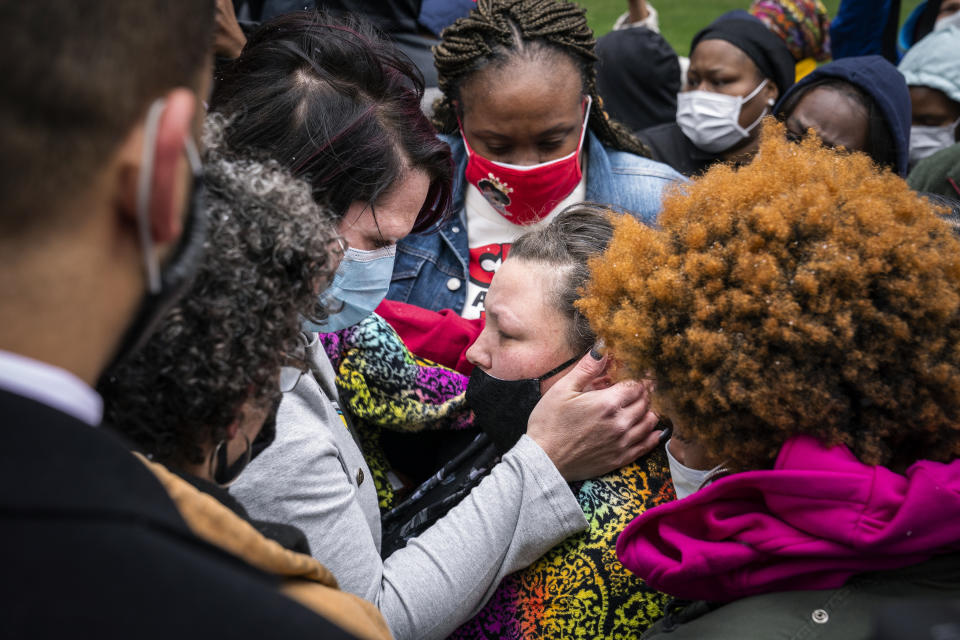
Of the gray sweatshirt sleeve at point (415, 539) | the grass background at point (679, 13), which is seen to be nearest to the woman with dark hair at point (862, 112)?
the gray sweatshirt sleeve at point (415, 539)

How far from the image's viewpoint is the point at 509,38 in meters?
3.43

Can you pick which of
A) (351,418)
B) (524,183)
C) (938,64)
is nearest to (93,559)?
(351,418)

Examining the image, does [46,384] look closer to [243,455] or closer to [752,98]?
[243,455]

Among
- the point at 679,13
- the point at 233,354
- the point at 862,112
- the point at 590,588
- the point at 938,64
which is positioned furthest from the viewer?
the point at 679,13

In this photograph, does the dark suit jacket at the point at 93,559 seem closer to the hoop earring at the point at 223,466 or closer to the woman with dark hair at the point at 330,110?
the hoop earring at the point at 223,466

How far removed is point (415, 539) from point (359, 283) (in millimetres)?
853

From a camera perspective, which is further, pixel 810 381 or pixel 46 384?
pixel 810 381

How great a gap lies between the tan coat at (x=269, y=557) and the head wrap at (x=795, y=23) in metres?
6.24

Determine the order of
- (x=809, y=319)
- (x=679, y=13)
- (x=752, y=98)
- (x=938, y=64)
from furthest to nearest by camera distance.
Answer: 1. (x=679, y=13)
2. (x=752, y=98)
3. (x=938, y=64)
4. (x=809, y=319)

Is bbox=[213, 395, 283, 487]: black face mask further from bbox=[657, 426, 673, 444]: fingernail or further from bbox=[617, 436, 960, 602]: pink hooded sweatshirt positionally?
bbox=[657, 426, 673, 444]: fingernail

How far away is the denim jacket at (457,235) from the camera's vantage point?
3498 millimetres

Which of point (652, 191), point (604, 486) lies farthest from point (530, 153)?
point (604, 486)

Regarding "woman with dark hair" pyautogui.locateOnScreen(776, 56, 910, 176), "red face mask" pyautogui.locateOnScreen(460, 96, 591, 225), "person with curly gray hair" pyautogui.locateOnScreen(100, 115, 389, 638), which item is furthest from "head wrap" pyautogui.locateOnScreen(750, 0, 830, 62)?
"person with curly gray hair" pyautogui.locateOnScreen(100, 115, 389, 638)

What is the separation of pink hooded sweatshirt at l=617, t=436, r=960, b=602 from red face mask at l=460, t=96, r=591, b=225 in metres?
2.01
